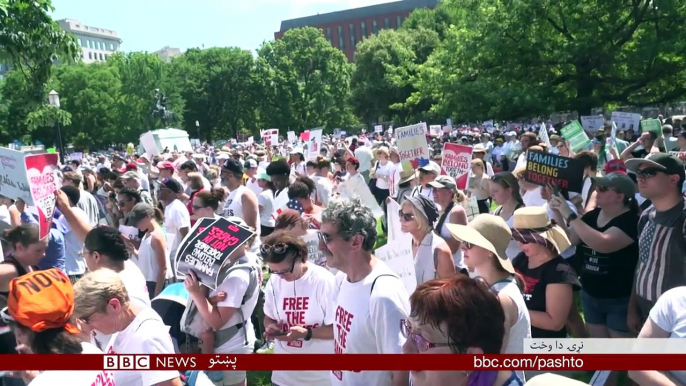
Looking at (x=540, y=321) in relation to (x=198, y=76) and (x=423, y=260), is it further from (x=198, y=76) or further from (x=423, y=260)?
(x=198, y=76)

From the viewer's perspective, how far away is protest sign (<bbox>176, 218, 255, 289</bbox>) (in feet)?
12.1

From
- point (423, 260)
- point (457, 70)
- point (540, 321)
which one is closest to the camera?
point (540, 321)

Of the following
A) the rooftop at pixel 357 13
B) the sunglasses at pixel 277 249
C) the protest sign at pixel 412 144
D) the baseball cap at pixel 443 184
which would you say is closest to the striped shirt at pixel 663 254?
the baseball cap at pixel 443 184

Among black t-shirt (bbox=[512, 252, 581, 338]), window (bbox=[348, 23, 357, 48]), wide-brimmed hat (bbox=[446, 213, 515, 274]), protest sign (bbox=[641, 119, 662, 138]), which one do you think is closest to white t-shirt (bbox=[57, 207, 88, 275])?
wide-brimmed hat (bbox=[446, 213, 515, 274])

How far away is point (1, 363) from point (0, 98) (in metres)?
64.7

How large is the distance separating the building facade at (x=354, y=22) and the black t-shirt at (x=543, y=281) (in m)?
107

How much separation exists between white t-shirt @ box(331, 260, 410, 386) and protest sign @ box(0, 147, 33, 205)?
3.76 m

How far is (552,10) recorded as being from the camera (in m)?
20.2

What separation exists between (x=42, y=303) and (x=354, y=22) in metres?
115

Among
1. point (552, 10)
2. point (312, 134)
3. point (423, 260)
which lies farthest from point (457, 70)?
point (423, 260)

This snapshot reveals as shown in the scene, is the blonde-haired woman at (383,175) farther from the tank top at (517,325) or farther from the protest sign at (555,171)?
the tank top at (517,325)

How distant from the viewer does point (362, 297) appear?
306 cm

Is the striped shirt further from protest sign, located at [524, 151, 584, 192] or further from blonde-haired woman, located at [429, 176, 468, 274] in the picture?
blonde-haired woman, located at [429, 176, 468, 274]

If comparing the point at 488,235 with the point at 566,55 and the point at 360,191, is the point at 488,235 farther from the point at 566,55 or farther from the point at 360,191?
the point at 566,55
